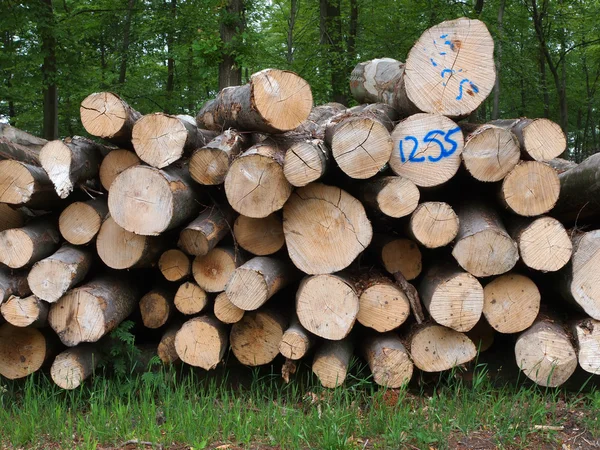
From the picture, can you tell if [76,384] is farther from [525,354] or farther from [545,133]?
[545,133]

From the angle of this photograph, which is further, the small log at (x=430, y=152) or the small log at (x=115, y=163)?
the small log at (x=115, y=163)

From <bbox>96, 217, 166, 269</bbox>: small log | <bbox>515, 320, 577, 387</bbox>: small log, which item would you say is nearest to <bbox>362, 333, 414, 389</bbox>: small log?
<bbox>515, 320, 577, 387</bbox>: small log

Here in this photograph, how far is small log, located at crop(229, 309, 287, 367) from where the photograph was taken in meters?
3.85

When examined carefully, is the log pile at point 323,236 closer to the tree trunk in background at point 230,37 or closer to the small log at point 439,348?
the small log at point 439,348

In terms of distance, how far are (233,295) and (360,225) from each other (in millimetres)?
932

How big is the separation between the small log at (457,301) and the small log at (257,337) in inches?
42.9

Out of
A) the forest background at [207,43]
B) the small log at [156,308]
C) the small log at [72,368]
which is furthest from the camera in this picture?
the forest background at [207,43]

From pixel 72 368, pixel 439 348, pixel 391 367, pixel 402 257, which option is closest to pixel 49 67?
pixel 72 368

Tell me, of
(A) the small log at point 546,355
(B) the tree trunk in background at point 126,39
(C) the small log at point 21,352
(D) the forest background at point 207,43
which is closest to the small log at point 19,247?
(C) the small log at point 21,352

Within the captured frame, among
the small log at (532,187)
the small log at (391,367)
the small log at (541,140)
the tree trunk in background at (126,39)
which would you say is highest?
the tree trunk in background at (126,39)

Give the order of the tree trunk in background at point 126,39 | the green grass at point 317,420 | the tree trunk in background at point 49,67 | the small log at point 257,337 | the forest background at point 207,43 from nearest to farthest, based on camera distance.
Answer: the green grass at point 317,420 < the small log at point 257,337 < the tree trunk in background at point 49,67 < the forest background at point 207,43 < the tree trunk in background at point 126,39

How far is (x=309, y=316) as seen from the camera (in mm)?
3500

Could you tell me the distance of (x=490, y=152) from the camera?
3543mm

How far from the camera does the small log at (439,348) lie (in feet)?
11.9
